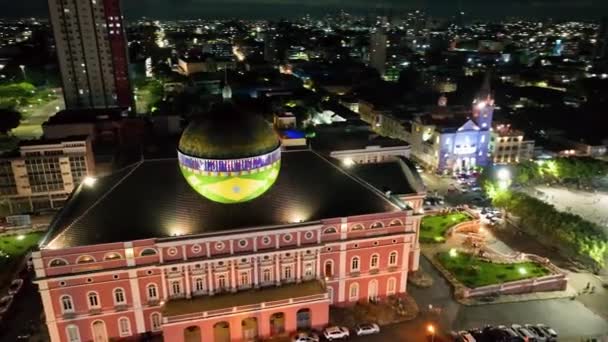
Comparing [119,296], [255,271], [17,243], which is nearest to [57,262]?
[119,296]

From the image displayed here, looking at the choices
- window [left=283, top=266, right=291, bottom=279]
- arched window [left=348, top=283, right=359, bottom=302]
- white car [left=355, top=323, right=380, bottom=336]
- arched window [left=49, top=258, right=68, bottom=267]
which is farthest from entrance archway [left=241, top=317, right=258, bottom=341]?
arched window [left=49, top=258, right=68, bottom=267]

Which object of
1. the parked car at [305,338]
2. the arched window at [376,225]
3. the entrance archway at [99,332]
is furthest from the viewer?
the arched window at [376,225]

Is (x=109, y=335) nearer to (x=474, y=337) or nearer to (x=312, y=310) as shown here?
(x=312, y=310)

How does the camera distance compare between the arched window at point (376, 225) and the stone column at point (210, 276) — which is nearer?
the stone column at point (210, 276)

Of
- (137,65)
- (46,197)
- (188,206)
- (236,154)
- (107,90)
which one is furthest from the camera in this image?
(137,65)

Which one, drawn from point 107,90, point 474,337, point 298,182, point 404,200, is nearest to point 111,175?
point 298,182

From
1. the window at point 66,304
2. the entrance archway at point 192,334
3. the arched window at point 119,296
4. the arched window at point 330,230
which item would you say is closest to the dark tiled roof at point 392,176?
the arched window at point 330,230

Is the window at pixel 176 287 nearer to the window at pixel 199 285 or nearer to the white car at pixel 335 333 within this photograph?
the window at pixel 199 285
